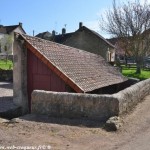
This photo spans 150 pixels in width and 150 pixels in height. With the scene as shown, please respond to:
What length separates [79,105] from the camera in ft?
34.7

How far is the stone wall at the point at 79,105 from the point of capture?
34.0ft

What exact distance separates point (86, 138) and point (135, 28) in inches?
1190

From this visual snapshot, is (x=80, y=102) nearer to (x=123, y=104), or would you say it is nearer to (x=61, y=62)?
(x=123, y=104)

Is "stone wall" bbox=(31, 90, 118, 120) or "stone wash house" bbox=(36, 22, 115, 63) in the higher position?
"stone wash house" bbox=(36, 22, 115, 63)

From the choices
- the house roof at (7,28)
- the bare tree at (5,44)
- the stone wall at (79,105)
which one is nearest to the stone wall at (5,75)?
the stone wall at (79,105)

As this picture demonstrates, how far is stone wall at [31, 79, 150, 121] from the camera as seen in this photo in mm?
10359

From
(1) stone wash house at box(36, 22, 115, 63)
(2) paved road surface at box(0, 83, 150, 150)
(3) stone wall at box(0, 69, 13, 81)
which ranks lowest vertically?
(2) paved road surface at box(0, 83, 150, 150)

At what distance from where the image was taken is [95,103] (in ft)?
34.2

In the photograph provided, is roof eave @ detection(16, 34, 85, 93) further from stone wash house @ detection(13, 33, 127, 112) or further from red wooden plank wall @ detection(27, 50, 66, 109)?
red wooden plank wall @ detection(27, 50, 66, 109)

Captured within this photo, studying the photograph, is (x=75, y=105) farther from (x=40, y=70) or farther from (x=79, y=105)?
(x=40, y=70)

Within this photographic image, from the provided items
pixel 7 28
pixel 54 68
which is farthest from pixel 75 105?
pixel 7 28

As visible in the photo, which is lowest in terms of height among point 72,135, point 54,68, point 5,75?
point 72,135

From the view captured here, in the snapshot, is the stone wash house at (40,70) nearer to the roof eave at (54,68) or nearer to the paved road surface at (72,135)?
the roof eave at (54,68)

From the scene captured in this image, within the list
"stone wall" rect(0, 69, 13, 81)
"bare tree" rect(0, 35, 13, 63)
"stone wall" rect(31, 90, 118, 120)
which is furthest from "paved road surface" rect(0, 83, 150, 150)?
"bare tree" rect(0, 35, 13, 63)
